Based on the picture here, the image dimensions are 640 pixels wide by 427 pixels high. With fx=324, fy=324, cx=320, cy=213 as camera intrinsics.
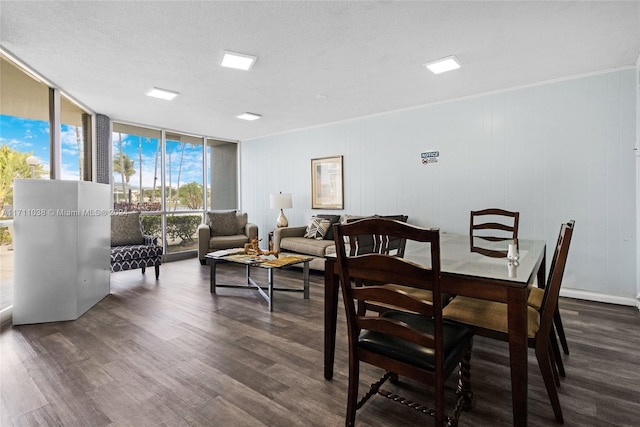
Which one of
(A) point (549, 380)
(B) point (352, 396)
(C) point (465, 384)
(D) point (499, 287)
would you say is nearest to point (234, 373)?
(B) point (352, 396)

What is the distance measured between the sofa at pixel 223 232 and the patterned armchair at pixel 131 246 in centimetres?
94

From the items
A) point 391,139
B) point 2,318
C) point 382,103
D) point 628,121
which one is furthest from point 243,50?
point 628,121

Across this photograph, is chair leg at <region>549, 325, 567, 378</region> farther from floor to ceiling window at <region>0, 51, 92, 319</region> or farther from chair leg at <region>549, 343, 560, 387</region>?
floor to ceiling window at <region>0, 51, 92, 319</region>

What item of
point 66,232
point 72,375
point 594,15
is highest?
point 594,15

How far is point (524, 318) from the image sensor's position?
1.39 metres

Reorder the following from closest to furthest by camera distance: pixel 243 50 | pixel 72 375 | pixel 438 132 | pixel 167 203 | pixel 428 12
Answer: pixel 72 375, pixel 428 12, pixel 243 50, pixel 438 132, pixel 167 203

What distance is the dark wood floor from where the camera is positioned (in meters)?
1.69

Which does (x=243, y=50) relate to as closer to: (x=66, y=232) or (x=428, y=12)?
(x=428, y=12)

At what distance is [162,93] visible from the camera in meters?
4.09

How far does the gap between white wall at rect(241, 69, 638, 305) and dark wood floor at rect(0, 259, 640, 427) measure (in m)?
0.72

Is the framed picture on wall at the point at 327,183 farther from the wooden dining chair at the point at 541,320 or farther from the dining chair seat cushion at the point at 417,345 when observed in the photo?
the dining chair seat cushion at the point at 417,345

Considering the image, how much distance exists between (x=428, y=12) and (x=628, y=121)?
2.63 m

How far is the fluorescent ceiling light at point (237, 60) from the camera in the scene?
3035 mm

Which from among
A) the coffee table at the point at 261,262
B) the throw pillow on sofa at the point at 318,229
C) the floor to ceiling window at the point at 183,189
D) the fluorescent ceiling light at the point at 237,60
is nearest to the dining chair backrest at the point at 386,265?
the coffee table at the point at 261,262
